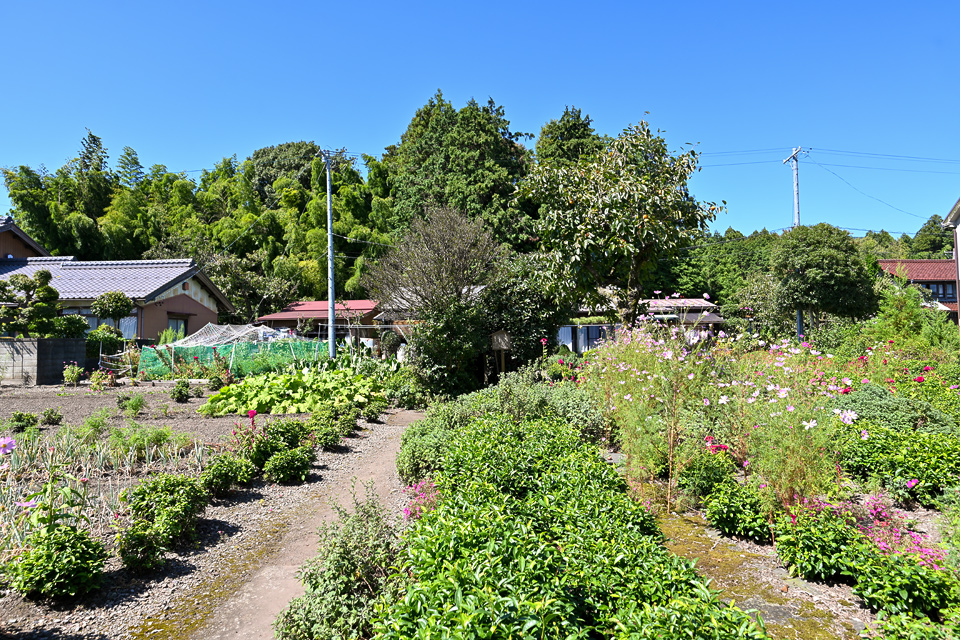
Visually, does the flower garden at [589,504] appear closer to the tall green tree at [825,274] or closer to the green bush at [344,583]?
the green bush at [344,583]

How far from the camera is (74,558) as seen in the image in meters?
3.36

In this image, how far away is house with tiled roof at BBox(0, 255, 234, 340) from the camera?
2273cm

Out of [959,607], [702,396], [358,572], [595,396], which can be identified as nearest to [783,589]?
[959,607]

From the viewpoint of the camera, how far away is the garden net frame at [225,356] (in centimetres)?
1608

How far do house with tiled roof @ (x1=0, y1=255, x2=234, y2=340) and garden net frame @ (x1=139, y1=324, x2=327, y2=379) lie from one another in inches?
245

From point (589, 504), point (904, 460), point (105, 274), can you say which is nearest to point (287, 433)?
point (589, 504)

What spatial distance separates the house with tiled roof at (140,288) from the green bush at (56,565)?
22.0 metres

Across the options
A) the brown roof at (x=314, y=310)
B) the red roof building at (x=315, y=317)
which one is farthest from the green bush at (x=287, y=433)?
the brown roof at (x=314, y=310)

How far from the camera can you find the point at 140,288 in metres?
23.3

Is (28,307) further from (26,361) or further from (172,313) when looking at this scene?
(172,313)

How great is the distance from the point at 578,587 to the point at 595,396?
518 cm

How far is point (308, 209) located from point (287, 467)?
3442cm

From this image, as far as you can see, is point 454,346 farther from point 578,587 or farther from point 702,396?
point 578,587

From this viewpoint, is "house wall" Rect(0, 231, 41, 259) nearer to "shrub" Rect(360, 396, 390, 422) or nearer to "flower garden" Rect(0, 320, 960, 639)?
"shrub" Rect(360, 396, 390, 422)
